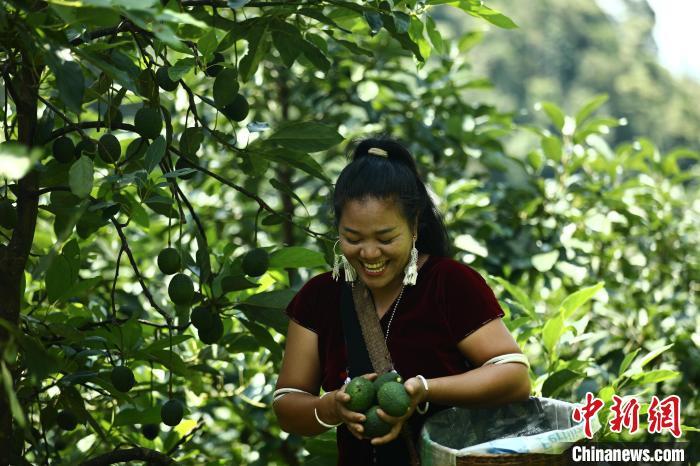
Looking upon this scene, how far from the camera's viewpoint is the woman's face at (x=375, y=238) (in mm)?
1887

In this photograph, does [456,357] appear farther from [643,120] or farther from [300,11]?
[643,120]

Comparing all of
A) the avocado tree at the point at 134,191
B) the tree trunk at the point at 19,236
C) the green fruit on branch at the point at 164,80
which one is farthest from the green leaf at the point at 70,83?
A: the green fruit on branch at the point at 164,80

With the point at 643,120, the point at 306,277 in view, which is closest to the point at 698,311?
the point at 306,277

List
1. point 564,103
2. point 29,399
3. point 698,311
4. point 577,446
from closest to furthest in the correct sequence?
point 577,446, point 29,399, point 698,311, point 564,103

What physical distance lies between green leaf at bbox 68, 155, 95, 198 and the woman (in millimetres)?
566

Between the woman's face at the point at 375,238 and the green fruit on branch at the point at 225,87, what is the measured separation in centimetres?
29

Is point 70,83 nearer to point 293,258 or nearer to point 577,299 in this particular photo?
point 293,258

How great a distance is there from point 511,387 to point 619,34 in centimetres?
3618

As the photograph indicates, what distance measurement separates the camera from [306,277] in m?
3.19

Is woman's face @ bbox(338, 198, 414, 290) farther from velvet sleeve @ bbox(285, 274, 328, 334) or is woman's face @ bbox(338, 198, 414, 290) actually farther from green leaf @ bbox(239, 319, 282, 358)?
green leaf @ bbox(239, 319, 282, 358)

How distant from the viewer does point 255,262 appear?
1948mm

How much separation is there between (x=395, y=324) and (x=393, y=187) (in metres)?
0.25

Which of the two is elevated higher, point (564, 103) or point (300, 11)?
point (564, 103)

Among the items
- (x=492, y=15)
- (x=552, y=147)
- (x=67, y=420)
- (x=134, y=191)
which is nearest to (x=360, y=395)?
(x=67, y=420)
